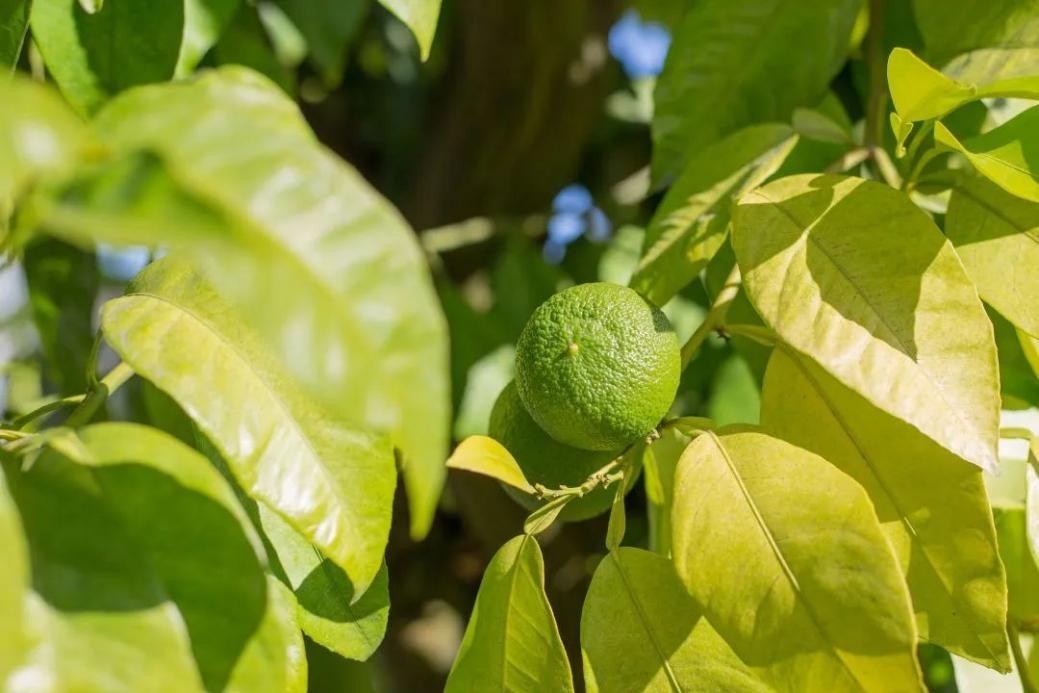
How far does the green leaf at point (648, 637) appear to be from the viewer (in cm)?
71

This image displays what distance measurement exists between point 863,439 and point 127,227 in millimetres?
542

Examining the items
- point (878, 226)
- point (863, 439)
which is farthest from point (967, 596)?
point (878, 226)

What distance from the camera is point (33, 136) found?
0.40 m

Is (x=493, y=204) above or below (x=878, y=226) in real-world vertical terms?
below

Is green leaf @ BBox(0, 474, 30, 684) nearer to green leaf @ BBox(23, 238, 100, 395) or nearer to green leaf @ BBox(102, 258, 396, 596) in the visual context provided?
green leaf @ BBox(102, 258, 396, 596)

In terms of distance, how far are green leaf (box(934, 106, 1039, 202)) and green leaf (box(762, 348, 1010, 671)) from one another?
19 centimetres

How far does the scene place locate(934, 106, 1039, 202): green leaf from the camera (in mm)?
744

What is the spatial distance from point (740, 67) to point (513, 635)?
0.66 metres

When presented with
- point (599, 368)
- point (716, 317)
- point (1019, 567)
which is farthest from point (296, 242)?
point (1019, 567)

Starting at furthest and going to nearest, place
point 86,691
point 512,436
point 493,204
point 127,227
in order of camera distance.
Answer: point 493,204 → point 512,436 → point 86,691 → point 127,227

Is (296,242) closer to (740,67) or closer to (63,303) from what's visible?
(740,67)

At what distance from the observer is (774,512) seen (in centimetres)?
67

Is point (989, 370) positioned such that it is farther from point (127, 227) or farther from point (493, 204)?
point (493, 204)

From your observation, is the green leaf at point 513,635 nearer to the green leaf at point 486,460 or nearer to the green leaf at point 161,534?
the green leaf at point 486,460
